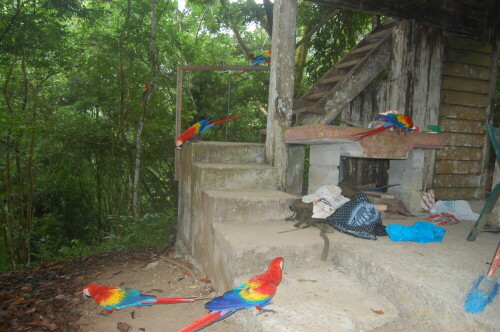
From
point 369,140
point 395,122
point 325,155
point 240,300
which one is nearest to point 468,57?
point 395,122

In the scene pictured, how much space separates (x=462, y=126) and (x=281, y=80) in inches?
138

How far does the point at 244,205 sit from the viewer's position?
3.45 metres

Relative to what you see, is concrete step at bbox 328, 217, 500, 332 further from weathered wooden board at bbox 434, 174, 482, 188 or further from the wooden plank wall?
the wooden plank wall

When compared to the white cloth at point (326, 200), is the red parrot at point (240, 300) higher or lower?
lower

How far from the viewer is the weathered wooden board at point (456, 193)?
213 inches

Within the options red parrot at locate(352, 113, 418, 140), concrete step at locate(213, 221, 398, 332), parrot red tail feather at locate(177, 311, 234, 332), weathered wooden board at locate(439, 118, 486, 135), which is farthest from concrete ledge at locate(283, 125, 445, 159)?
parrot red tail feather at locate(177, 311, 234, 332)

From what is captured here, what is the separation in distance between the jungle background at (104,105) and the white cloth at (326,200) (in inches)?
116

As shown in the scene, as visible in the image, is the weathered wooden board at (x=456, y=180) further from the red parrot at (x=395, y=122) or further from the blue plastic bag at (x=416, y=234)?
the blue plastic bag at (x=416, y=234)

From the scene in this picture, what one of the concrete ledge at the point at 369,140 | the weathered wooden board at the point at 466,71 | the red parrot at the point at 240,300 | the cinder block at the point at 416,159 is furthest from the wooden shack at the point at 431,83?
the red parrot at the point at 240,300

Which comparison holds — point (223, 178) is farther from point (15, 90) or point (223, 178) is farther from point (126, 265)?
point (15, 90)

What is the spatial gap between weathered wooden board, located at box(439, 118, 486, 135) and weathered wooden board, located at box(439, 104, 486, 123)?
7cm

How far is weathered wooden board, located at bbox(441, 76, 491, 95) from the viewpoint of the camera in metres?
5.34

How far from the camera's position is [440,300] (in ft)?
6.20

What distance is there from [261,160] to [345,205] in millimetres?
1597
